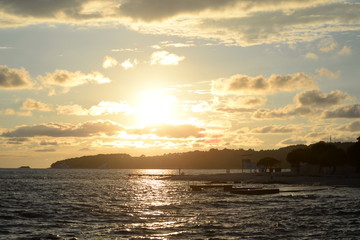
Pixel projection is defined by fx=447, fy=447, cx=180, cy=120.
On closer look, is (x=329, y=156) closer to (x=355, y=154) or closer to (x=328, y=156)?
(x=328, y=156)

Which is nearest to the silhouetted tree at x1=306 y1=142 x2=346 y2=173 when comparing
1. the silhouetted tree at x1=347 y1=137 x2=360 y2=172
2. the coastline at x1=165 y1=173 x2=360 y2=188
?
the silhouetted tree at x1=347 y1=137 x2=360 y2=172

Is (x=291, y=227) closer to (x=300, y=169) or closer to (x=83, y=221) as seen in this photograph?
(x=83, y=221)

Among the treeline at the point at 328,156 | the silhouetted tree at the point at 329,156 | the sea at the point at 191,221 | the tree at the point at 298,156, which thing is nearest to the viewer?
the sea at the point at 191,221

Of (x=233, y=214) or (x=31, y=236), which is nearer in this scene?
(x=31, y=236)

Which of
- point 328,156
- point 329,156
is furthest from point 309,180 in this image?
point 329,156

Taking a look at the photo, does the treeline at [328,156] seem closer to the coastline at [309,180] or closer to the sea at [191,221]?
the coastline at [309,180]

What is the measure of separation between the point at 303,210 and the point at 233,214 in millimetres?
9317

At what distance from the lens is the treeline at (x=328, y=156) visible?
139750mm

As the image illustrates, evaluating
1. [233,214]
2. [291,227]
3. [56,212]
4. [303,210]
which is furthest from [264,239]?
[56,212]

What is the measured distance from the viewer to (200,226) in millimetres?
44281

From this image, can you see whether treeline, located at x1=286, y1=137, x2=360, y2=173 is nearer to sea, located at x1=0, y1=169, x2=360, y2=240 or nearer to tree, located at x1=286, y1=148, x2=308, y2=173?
tree, located at x1=286, y1=148, x2=308, y2=173

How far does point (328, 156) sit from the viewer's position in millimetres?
143500

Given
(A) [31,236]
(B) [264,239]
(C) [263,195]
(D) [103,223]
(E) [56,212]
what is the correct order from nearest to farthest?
(B) [264,239] → (A) [31,236] → (D) [103,223] → (E) [56,212] → (C) [263,195]

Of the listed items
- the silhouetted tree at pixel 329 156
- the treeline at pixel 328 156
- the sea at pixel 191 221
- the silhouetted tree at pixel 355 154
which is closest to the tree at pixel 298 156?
the treeline at pixel 328 156
